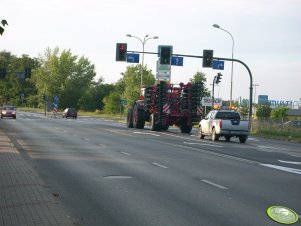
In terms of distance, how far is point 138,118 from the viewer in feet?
144

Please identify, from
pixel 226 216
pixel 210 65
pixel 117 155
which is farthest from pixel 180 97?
pixel 226 216

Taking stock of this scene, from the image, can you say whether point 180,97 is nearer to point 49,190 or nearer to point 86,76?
point 49,190

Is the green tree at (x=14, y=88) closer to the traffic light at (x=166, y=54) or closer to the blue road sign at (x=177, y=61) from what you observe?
the blue road sign at (x=177, y=61)

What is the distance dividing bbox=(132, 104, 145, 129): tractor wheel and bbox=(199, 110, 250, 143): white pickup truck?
1025cm

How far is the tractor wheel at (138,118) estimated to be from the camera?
43.7m

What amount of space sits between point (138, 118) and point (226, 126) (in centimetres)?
1292

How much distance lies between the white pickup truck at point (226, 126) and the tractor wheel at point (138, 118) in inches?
403

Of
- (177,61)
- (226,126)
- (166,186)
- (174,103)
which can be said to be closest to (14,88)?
(177,61)

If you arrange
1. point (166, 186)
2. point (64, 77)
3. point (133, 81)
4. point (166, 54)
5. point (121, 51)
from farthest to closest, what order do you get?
point (64, 77) < point (133, 81) < point (121, 51) < point (166, 54) < point (166, 186)

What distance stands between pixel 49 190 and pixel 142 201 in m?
2.00

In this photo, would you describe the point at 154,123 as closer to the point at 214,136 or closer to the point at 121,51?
the point at 121,51

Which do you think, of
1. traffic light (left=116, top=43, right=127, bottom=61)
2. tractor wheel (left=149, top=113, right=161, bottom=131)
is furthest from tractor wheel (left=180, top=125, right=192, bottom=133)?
traffic light (left=116, top=43, right=127, bottom=61)

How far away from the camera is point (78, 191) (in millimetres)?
11344

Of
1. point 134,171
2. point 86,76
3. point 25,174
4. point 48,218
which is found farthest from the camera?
point 86,76
